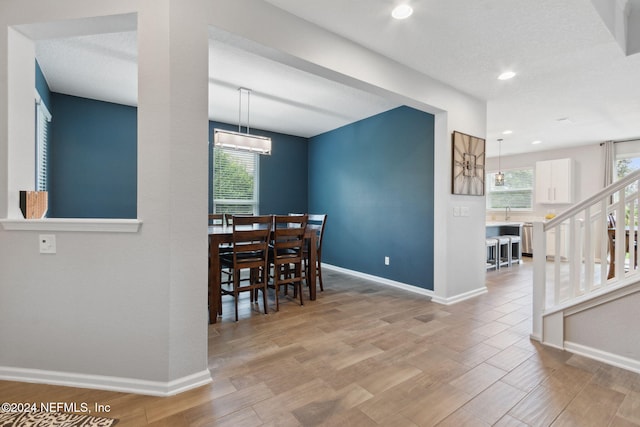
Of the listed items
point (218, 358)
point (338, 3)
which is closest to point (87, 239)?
point (218, 358)

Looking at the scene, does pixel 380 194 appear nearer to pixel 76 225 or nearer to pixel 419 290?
pixel 419 290

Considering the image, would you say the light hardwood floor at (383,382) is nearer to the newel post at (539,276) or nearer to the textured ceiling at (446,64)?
the newel post at (539,276)

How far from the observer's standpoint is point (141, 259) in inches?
70.5

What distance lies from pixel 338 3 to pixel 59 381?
10.0ft

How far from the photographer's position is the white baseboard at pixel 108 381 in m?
1.77

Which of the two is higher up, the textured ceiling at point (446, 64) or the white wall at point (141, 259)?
the textured ceiling at point (446, 64)

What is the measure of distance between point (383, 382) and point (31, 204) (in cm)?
252

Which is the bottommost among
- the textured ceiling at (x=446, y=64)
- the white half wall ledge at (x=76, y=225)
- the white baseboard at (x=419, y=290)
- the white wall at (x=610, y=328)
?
the white baseboard at (x=419, y=290)

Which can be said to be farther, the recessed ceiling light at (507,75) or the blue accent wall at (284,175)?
the blue accent wall at (284,175)

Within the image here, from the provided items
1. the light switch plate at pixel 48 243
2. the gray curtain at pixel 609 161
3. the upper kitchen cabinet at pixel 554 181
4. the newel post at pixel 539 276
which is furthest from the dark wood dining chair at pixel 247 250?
the gray curtain at pixel 609 161

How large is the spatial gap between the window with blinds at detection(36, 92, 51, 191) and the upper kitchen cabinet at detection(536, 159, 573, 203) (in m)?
8.87

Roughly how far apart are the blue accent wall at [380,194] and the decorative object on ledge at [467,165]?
1.15 ft

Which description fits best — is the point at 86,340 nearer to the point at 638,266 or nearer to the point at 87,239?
the point at 87,239

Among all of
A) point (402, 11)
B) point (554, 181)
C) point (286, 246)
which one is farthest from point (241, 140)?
point (554, 181)
